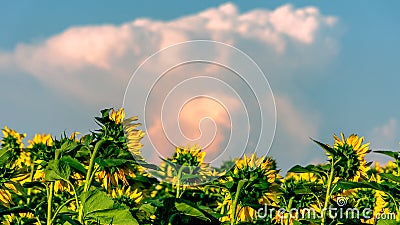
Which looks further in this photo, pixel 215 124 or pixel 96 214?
pixel 215 124

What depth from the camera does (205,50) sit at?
3848 mm

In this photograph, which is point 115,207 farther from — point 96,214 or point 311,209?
point 311,209

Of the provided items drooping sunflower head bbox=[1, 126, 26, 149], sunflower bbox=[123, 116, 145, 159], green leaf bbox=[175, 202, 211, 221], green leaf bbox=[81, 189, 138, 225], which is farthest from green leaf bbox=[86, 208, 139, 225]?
drooping sunflower head bbox=[1, 126, 26, 149]

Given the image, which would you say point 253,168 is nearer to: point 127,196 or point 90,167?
point 127,196

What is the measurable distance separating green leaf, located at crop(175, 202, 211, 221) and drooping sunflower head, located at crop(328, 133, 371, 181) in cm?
89

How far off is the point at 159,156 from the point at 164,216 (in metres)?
0.58

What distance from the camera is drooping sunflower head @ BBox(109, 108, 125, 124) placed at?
11.0 ft

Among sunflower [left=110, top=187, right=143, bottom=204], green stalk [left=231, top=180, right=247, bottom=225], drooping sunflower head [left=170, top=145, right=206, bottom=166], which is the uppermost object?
drooping sunflower head [left=170, top=145, right=206, bottom=166]

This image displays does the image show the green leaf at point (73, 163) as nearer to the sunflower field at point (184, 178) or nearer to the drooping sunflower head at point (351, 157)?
the sunflower field at point (184, 178)

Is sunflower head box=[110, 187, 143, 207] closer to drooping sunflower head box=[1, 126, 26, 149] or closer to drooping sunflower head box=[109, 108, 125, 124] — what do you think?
drooping sunflower head box=[109, 108, 125, 124]

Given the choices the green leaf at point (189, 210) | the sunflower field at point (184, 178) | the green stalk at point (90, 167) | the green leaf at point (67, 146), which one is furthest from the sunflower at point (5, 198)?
the green leaf at point (189, 210)

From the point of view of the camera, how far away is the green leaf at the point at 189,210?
3.04m

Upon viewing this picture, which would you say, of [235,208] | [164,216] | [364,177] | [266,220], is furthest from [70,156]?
[364,177]

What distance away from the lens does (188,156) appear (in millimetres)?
5062
